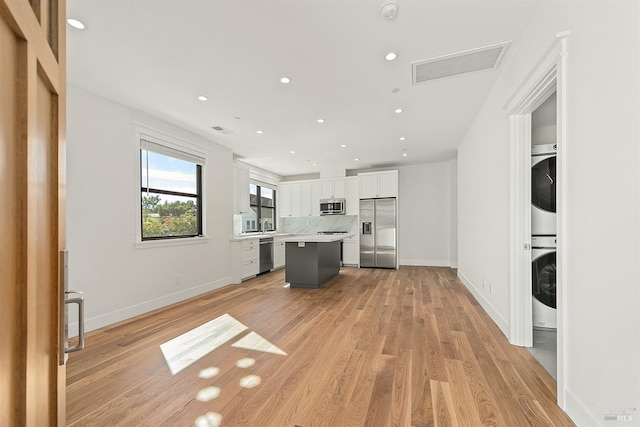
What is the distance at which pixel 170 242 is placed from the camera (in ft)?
13.0

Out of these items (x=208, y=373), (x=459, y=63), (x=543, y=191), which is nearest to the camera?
(x=208, y=373)

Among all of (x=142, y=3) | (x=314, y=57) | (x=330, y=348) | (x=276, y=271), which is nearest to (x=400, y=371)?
(x=330, y=348)

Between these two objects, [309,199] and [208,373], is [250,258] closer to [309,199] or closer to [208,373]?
[309,199]

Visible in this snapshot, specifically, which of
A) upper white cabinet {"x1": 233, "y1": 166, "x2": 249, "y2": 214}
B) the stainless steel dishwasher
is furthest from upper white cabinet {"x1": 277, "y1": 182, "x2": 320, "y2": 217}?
upper white cabinet {"x1": 233, "y1": 166, "x2": 249, "y2": 214}

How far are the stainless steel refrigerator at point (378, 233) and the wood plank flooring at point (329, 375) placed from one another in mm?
3078

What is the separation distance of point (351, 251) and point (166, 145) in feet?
15.9

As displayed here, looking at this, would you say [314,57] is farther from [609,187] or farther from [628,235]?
[628,235]

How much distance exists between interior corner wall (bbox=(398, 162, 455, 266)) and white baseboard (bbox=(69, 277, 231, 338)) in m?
4.89

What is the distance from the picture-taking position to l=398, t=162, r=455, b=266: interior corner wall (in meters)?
6.83

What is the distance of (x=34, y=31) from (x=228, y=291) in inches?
175

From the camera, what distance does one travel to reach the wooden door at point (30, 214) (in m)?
0.52

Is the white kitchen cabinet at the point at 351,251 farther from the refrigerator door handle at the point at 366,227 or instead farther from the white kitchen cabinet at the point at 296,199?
the white kitchen cabinet at the point at 296,199

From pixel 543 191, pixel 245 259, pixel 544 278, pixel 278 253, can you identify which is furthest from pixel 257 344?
pixel 278 253

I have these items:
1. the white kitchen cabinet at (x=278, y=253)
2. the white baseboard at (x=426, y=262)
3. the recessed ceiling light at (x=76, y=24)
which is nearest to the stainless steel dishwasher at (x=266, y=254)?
the white kitchen cabinet at (x=278, y=253)
